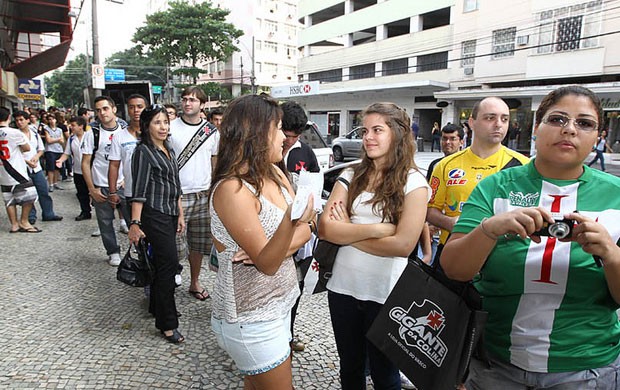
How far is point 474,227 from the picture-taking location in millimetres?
1562

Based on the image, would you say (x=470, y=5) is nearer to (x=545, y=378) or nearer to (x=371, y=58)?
(x=371, y=58)

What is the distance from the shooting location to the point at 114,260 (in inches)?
206

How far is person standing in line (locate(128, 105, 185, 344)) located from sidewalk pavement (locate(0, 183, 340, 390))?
30 centimetres

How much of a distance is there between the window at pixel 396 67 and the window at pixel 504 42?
6.94m

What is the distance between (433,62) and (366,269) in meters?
28.7

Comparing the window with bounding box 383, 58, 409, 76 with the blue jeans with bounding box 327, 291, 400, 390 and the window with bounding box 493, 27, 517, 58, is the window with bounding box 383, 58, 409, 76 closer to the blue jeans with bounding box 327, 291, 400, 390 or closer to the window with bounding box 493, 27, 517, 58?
the window with bounding box 493, 27, 517, 58

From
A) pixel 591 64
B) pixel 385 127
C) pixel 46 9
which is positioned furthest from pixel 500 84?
pixel 385 127

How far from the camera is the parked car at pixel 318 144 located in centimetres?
894

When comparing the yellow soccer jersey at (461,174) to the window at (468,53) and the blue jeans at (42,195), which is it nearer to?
the blue jeans at (42,195)

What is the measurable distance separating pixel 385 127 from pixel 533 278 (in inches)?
45.0

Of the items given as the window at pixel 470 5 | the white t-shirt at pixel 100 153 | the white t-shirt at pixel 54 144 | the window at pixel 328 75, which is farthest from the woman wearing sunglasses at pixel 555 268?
the window at pixel 328 75

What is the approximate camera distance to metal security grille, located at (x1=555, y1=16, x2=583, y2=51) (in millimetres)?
20453

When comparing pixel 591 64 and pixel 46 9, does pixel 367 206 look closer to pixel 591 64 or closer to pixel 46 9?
pixel 46 9

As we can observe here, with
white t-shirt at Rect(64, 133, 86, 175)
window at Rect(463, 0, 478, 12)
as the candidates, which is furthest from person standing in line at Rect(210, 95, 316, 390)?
window at Rect(463, 0, 478, 12)
